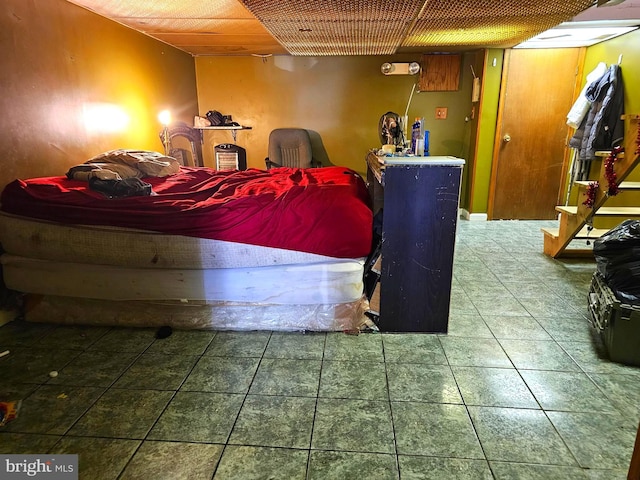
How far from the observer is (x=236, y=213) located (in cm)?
219

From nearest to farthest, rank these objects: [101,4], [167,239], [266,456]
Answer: [266,456] < [167,239] < [101,4]

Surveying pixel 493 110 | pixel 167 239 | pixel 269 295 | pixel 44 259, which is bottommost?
pixel 269 295

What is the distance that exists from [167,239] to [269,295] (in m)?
0.65

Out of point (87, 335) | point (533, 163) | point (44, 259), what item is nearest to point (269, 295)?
point (87, 335)

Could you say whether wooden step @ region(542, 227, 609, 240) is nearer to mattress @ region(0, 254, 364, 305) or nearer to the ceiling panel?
the ceiling panel

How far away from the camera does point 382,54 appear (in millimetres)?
4910

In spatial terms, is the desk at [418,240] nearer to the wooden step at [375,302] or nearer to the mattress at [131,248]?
the wooden step at [375,302]

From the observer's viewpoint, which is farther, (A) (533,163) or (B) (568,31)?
(A) (533,163)

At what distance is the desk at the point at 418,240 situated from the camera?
2078 millimetres

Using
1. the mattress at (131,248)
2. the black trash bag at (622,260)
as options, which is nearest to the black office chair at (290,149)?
the mattress at (131,248)

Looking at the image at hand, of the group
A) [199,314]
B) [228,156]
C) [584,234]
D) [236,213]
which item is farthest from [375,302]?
[228,156]

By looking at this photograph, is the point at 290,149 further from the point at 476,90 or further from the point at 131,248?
the point at 131,248

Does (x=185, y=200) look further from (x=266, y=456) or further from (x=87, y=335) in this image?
(x=266, y=456)

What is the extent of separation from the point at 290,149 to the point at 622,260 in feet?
12.2
